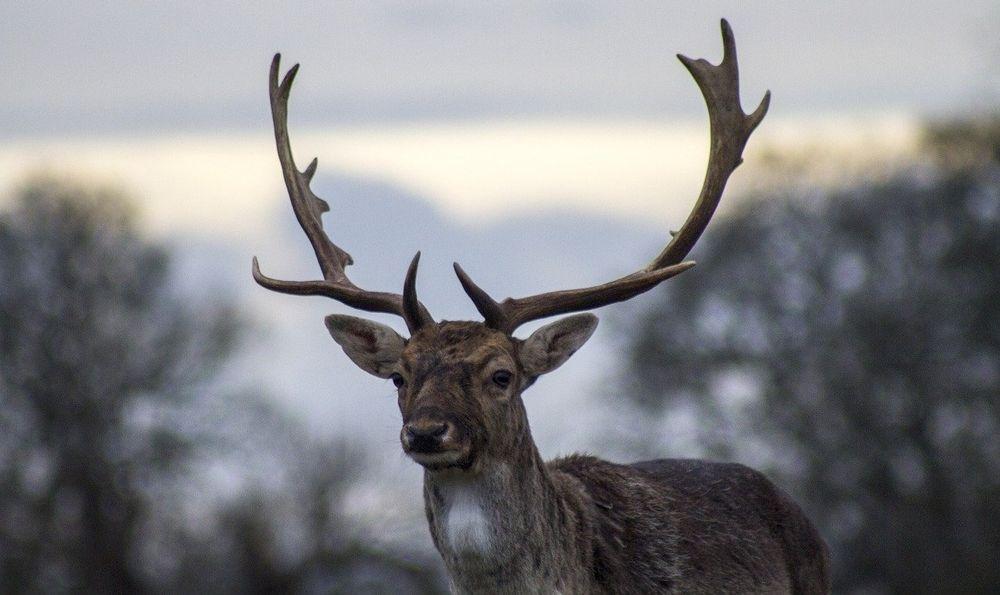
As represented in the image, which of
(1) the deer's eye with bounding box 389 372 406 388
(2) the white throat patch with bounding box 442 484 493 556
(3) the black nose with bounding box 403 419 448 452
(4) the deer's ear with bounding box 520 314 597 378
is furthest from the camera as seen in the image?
(4) the deer's ear with bounding box 520 314 597 378

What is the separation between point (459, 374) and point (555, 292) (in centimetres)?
113

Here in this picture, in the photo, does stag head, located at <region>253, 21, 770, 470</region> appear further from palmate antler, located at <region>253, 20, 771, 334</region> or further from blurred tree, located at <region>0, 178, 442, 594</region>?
blurred tree, located at <region>0, 178, 442, 594</region>

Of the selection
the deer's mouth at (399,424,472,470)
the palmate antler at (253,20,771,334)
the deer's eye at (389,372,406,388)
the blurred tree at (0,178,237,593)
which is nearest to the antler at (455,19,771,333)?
the palmate antler at (253,20,771,334)

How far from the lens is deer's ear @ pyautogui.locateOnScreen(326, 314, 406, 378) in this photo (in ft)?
36.1

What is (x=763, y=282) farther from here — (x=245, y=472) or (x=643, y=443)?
(x=245, y=472)

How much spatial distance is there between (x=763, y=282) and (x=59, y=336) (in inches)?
649

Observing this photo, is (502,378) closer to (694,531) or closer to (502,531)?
(502,531)

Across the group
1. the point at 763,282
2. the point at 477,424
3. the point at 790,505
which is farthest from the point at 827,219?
the point at 477,424

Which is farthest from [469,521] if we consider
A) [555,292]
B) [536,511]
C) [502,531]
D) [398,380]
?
[555,292]

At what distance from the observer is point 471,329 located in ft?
34.8

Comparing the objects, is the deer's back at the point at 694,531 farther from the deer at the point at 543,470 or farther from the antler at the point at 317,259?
the antler at the point at 317,259

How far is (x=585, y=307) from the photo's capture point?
1126 cm

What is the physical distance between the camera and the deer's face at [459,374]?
983cm

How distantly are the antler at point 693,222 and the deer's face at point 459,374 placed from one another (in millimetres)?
165
